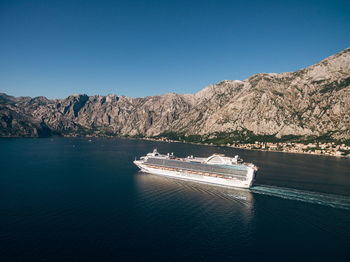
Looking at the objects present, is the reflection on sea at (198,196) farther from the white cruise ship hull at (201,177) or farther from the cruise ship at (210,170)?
the cruise ship at (210,170)

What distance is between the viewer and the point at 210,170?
312 ft

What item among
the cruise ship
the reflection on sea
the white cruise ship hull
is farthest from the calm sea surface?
the cruise ship

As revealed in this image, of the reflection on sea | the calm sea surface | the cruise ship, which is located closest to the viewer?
the calm sea surface

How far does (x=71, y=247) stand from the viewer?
141 feet

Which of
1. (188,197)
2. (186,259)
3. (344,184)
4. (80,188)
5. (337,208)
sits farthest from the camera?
(344,184)

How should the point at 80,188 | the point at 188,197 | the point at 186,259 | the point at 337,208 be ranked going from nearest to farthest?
the point at 186,259
the point at 337,208
the point at 188,197
the point at 80,188

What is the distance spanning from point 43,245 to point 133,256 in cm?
1942

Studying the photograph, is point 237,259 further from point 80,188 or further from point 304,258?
point 80,188

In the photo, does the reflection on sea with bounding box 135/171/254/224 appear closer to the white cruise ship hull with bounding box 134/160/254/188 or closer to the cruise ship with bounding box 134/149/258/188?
the white cruise ship hull with bounding box 134/160/254/188

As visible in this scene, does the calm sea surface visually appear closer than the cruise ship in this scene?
Yes

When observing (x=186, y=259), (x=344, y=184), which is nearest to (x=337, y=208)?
(x=344, y=184)

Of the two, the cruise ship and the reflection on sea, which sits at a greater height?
the cruise ship

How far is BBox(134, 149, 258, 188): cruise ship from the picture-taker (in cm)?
8682

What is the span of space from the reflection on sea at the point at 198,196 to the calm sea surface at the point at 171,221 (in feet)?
1.04
